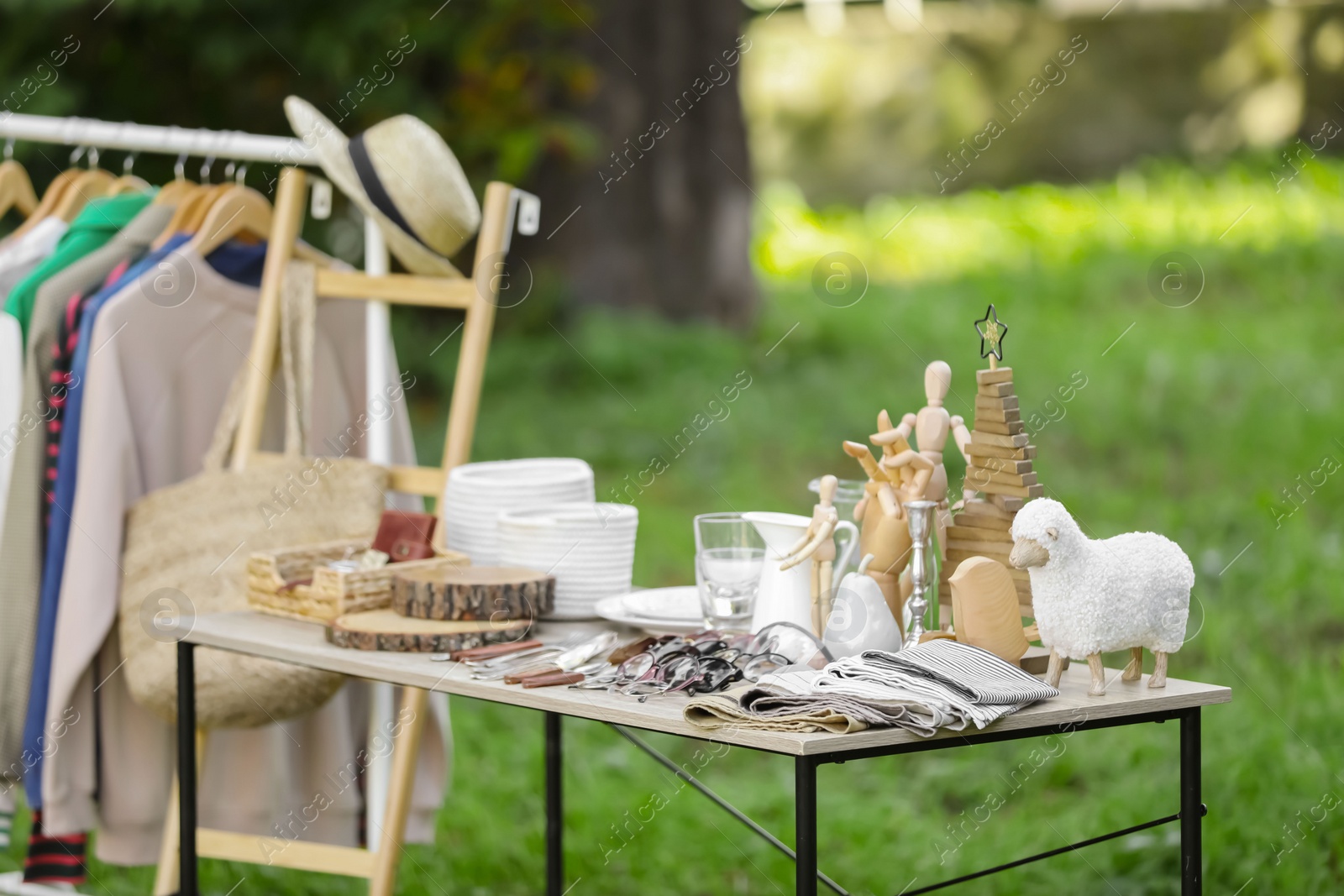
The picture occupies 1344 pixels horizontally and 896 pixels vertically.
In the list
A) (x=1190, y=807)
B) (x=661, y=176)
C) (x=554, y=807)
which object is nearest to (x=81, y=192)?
(x=554, y=807)

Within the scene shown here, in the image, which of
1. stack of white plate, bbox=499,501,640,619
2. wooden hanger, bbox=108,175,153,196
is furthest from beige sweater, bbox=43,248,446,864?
stack of white plate, bbox=499,501,640,619

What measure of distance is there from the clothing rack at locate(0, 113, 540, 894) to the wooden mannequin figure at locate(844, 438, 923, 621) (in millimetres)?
936

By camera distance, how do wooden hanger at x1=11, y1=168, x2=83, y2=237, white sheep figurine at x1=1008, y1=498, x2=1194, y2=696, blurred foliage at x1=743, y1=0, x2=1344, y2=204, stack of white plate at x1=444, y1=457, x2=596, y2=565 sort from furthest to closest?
blurred foliage at x1=743, y1=0, x2=1344, y2=204 → wooden hanger at x1=11, y1=168, x2=83, y2=237 → stack of white plate at x1=444, y1=457, x2=596, y2=565 → white sheep figurine at x1=1008, y1=498, x2=1194, y2=696

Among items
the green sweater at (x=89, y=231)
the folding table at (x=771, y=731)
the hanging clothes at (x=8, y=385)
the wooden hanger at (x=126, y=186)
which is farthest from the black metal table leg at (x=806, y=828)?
the wooden hanger at (x=126, y=186)

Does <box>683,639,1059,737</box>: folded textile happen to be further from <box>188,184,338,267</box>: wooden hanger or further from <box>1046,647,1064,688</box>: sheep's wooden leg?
<box>188,184,338,267</box>: wooden hanger

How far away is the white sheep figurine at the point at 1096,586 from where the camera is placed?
75.5 inches

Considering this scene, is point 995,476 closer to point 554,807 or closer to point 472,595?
point 472,595

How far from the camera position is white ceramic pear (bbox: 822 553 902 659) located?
2078 mm

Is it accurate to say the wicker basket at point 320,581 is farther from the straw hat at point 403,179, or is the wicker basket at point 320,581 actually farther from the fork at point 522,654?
the straw hat at point 403,179

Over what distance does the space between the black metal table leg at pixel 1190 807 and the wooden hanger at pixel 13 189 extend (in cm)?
289

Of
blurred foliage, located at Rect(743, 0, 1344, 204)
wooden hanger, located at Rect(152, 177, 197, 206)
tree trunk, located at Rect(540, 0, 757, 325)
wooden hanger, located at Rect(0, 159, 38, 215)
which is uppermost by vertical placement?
blurred foliage, located at Rect(743, 0, 1344, 204)

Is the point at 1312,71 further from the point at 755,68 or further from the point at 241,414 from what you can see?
the point at 241,414

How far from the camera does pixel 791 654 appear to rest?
6.88 ft

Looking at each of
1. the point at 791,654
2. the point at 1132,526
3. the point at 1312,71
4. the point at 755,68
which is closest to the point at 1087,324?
the point at 1132,526
